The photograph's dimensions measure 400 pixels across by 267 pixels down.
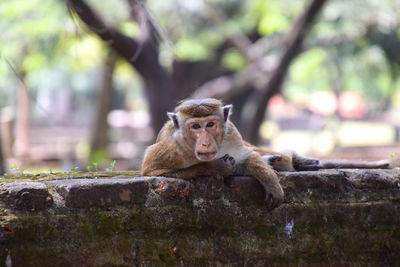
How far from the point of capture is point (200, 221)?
3.24 metres

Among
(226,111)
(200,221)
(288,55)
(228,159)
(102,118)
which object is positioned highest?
(288,55)

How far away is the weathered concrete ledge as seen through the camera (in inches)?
119

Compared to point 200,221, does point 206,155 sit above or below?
above

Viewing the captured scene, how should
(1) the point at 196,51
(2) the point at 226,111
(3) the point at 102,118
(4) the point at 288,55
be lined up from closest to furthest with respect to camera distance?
(2) the point at 226,111 → (4) the point at 288,55 → (1) the point at 196,51 → (3) the point at 102,118

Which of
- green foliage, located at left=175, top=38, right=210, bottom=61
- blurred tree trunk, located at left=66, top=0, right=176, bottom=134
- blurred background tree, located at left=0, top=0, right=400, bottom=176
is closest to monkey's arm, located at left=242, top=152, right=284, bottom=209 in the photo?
blurred background tree, located at left=0, top=0, right=400, bottom=176

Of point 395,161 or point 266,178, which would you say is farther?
point 395,161

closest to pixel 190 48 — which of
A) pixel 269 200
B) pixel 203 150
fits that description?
pixel 203 150

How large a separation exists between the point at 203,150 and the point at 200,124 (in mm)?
305

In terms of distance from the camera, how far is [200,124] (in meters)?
3.79

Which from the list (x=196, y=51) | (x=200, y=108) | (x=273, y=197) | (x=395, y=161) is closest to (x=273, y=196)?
(x=273, y=197)

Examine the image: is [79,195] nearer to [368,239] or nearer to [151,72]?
[368,239]

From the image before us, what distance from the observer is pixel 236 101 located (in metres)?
17.7

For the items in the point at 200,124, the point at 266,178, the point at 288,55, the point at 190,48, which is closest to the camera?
the point at 266,178

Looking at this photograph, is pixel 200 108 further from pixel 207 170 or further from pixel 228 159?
pixel 207 170
